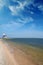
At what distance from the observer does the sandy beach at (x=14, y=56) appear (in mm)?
1721

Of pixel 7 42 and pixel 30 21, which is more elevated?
pixel 30 21

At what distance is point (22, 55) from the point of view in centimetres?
175

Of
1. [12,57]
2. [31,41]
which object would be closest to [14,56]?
[12,57]

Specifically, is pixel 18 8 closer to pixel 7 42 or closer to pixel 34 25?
pixel 34 25

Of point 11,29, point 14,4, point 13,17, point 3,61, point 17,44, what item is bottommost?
point 3,61

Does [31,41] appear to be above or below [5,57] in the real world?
above

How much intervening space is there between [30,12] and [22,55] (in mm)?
509

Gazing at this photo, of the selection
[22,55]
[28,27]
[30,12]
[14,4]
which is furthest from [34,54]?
[14,4]

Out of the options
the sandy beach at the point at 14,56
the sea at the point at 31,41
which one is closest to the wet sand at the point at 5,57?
the sandy beach at the point at 14,56

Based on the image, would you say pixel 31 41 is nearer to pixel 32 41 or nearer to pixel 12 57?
pixel 32 41

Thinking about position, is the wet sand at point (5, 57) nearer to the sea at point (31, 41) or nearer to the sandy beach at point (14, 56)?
the sandy beach at point (14, 56)

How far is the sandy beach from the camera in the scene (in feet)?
5.65

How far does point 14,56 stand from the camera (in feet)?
5.79

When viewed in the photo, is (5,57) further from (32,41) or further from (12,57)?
(32,41)
